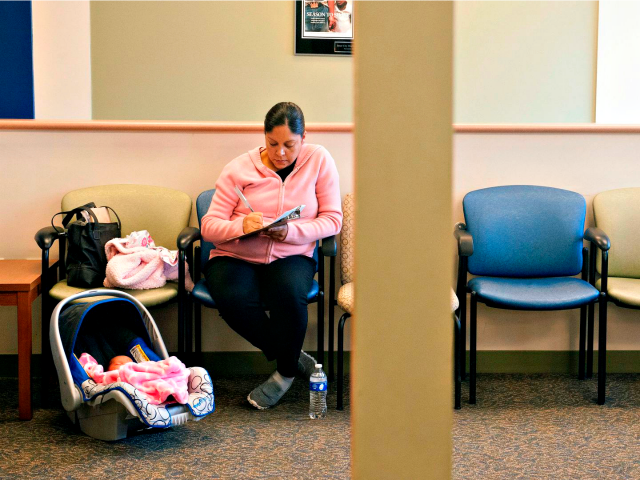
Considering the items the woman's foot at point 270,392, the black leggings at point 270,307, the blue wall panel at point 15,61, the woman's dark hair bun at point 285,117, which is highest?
the blue wall panel at point 15,61

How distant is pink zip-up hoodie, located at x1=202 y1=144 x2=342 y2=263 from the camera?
2.86m

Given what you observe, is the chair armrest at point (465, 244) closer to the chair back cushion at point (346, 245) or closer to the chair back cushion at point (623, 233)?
the chair back cushion at point (346, 245)

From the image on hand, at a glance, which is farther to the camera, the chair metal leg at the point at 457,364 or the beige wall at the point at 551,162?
the beige wall at the point at 551,162

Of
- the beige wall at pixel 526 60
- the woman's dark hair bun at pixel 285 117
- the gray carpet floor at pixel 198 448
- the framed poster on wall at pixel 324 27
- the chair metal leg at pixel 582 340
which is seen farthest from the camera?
the beige wall at pixel 526 60

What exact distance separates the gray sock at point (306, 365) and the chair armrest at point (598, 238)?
133cm

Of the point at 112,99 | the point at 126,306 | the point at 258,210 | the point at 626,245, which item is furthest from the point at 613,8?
the point at 126,306

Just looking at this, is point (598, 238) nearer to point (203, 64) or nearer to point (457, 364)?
point (457, 364)

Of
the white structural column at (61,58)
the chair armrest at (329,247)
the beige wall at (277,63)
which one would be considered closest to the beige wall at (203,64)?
the beige wall at (277,63)

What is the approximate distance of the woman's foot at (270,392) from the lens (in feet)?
9.11

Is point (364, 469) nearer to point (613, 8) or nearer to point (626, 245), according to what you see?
point (626, 245)

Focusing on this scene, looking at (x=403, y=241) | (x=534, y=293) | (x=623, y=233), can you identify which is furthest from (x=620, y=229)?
(x=403, y=241)

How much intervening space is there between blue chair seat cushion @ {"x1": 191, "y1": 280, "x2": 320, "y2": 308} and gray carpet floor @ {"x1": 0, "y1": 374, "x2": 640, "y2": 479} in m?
0.45

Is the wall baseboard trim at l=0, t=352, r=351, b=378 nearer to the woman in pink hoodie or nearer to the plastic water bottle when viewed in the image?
the woman in pink hoodie

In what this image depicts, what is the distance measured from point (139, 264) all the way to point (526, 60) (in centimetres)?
299
